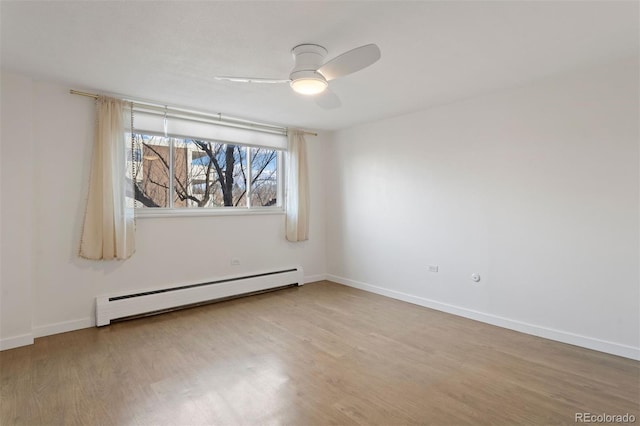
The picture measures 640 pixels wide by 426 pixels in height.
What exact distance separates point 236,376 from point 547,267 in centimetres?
293

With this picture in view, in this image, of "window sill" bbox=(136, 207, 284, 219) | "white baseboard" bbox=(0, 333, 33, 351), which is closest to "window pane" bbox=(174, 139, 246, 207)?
"window sill" bbox=(136, 207, 284, 219)

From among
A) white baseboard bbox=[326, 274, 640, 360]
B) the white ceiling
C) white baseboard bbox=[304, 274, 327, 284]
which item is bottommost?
white baseboard bbox=[326, 274, 640, 360]

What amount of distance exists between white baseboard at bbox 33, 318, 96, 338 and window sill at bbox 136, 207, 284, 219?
46.2 inches

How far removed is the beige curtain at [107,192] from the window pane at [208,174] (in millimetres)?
703

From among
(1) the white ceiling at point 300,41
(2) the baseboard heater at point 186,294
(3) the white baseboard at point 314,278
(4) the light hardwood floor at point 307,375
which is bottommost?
(4) the light hardwood floor at point 307,375

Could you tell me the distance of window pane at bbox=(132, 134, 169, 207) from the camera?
3.71m

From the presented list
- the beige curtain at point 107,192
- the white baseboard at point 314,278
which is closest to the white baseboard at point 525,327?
the white baseboard at point 314,278

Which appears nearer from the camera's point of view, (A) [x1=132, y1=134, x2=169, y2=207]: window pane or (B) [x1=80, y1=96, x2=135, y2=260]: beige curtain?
(B) [x1=80, y1=96, x2=135, y2=260]: beige curtain

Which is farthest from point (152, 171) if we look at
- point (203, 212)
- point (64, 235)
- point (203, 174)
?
point (64, 235)

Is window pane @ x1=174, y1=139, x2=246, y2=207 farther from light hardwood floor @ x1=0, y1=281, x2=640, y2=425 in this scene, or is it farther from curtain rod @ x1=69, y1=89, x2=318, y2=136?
light hardwood floor @ x1=0, y1=281, x2=640, y2=425

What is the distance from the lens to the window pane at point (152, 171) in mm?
3711

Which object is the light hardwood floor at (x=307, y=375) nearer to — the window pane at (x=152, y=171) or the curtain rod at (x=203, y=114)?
the window pane at (x=152, y=171)

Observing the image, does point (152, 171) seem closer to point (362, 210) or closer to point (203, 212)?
point (203, 212)

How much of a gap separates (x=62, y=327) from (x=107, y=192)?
139cm
